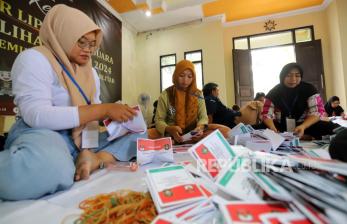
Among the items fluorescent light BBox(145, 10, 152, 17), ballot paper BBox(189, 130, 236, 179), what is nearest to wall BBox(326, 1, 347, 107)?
fluorescent light BBox(145, 10, 152, 17)

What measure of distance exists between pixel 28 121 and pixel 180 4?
3.61m

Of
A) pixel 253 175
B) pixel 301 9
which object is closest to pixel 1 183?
pixel 253 175

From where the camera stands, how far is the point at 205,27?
4199 mm

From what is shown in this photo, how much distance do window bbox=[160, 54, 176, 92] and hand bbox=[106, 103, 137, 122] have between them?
11.4 feet

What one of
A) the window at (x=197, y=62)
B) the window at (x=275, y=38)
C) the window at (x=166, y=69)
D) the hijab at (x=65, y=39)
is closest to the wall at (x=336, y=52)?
the window at (x=275, y=38)

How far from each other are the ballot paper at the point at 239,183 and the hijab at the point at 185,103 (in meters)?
1.14

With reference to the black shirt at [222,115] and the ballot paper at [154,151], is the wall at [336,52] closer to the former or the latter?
the black shirt at [222,115]

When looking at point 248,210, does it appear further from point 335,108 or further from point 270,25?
point 270,25

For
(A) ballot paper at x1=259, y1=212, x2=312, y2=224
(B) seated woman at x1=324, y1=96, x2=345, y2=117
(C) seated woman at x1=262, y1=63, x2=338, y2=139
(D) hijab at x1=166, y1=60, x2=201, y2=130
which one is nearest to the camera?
(A) ballot paper at x1=259, y1=212, x2=312, y2=224

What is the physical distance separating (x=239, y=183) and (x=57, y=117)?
690 mm

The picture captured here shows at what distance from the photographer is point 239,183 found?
512 millimetres

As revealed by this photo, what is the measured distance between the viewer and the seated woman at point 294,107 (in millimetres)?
1839

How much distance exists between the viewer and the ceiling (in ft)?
12.0

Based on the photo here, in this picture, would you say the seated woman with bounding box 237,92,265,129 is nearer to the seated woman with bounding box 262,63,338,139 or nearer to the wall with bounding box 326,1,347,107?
the seated woman with bounding box 262,63,338,139
